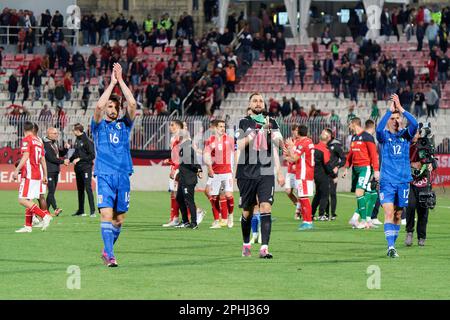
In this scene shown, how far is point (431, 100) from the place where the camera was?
157ft

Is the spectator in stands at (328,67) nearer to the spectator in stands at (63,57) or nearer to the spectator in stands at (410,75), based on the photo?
the spectator in stands at (410,75)

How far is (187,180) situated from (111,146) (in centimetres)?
802

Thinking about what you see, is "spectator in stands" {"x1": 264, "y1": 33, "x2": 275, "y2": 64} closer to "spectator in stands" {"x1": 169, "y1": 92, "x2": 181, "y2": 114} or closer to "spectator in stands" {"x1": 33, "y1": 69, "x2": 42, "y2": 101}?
"spectator in stands" {"x1": 169, "y1": 92, "x2": 181, "y2": 114}

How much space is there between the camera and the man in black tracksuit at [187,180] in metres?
24.6

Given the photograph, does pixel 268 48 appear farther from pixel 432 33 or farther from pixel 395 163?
pixel 395 163

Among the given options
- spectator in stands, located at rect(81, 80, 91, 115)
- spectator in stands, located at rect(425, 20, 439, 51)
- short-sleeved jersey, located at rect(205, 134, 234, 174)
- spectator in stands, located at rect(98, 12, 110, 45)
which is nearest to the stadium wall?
spectator in stands, located at rect(81, 80, 91, 115)

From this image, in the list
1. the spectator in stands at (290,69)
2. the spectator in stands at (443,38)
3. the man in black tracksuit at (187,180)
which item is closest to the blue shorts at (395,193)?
the man in black tracksuit at (187,180)

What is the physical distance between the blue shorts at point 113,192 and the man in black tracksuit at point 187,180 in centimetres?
789

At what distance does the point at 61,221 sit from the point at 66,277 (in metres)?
11.7

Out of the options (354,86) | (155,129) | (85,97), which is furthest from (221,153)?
(85,97)

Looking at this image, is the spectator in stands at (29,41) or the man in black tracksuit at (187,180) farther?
the spectator in stands at (29,41)

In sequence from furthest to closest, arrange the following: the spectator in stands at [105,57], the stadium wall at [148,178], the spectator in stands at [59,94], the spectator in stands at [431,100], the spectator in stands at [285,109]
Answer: the spectator in stands at [105,57], the spectator in stands at [59,94], the spectator in stands at [431,100], the spectator in stands at [285,109], the stadium wall at [148,178]

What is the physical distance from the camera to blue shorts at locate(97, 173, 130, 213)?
1658cm
